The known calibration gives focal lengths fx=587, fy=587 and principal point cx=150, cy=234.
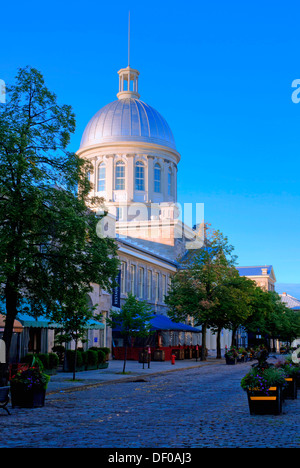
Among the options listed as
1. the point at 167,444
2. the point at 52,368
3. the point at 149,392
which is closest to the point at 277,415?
the point at 167,444

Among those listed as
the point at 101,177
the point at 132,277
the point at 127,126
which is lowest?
the point at 132,277

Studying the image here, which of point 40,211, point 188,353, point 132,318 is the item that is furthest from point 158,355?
point 40,211

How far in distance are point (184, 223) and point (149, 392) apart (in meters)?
59.6

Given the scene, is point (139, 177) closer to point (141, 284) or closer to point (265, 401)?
point (141, 284)

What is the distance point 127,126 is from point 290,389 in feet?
242

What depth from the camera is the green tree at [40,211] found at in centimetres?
1908

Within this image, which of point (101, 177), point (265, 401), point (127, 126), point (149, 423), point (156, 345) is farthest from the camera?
point (101, 177)

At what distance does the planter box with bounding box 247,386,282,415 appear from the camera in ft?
46.0

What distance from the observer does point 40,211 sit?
19.9 meters

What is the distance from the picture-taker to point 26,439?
10766 millimetres

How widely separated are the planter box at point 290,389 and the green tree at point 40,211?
7.61 m

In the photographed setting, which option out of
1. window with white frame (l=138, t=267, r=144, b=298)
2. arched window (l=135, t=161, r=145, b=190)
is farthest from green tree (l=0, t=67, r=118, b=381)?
arched window (l=135, t=161, r=145, b=190)

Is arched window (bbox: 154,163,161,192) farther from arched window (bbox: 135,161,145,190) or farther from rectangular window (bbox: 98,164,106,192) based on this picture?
rectangular window (bbox: 98,164,106,192)

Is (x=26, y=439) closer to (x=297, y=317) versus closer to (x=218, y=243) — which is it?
(x=218, y=243)
